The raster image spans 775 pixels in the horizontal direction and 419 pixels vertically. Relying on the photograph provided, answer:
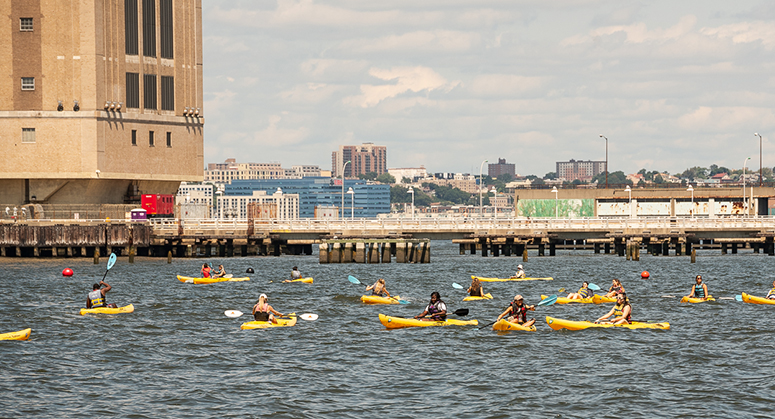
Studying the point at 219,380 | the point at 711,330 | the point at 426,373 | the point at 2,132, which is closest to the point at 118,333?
the point at 219,380

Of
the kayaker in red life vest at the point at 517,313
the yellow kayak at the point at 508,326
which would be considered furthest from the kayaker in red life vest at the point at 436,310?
the kayaker in red life vest at the point at 517,313

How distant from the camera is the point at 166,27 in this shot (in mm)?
93250

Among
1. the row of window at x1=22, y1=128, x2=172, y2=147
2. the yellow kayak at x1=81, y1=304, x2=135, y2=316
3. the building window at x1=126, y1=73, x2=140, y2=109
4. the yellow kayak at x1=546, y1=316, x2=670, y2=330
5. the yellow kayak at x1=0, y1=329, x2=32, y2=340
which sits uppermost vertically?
the building window at x1=126, y1=73, x2=140, y2=109

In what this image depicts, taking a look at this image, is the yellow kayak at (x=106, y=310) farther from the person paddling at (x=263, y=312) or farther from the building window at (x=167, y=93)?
the building window at (x=167, y=93)

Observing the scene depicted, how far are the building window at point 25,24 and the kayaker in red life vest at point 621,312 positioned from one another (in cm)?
6622

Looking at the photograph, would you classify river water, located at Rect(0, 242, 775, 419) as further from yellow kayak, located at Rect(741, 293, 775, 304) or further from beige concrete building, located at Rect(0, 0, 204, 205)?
beige concrete building, located at Rect(0, 0, 204, 205)

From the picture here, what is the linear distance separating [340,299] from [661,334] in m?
18.0

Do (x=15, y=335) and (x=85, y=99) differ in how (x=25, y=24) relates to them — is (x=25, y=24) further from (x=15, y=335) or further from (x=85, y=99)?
(x=15, y=335)

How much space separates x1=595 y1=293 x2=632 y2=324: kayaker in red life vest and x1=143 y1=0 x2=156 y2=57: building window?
211ft

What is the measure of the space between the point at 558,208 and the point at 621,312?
97.5 meters

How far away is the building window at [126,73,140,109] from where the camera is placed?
9025 centimetres

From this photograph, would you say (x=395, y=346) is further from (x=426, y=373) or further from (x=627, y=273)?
(x=627, y=273)

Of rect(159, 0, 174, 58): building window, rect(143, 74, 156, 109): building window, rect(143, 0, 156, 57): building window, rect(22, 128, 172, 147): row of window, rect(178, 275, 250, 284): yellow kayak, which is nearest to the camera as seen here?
rect(178, 275, 250, 284): yellow kayak

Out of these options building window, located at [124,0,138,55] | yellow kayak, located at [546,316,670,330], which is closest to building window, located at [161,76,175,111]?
building window, located at [124,0,138,55]
